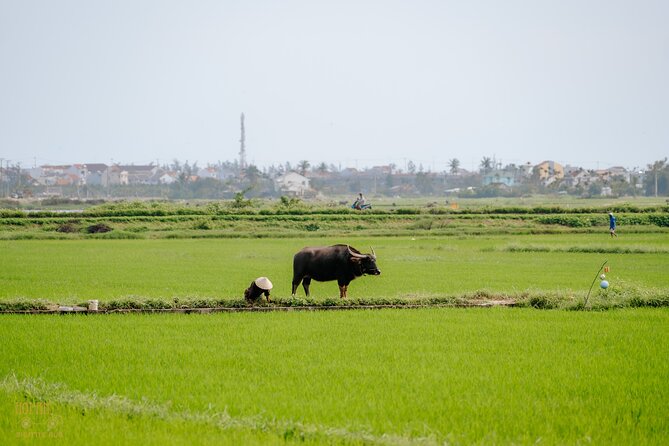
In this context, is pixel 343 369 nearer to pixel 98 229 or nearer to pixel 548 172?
pixel 98 229

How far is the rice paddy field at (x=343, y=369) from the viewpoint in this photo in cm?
627

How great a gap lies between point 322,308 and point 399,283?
13.3 ft

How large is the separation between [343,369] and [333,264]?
525 cm

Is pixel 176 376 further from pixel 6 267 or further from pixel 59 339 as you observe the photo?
pixel 6 267

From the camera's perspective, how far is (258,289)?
39.5 ft

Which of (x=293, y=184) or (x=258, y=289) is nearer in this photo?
(x=258, y=289)

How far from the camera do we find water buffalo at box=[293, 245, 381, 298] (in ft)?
43.1

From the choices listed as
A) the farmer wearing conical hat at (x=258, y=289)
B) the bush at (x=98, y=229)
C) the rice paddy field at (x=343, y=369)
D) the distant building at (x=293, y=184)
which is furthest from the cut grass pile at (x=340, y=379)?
the distant building at (x=293, y=184)

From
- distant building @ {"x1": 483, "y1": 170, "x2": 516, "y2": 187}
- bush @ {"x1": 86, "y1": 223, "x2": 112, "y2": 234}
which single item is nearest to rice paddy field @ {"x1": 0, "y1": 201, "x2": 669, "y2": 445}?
bush @ {"x1": 86, "y1": 223, "x2": 112, "y2": 234}

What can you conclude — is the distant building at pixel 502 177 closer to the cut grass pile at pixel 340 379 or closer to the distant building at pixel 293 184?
the distant building at pixel 293 184

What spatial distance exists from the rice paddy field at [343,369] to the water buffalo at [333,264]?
73cm

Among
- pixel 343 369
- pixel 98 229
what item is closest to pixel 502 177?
pixel 98 229

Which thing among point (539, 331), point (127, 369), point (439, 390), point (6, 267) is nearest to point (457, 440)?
point (439, 390)

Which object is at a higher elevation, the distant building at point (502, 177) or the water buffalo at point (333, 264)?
the distant building at point (502, 177)
